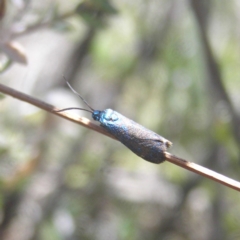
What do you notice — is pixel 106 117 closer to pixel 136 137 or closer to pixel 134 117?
pixel 136 137

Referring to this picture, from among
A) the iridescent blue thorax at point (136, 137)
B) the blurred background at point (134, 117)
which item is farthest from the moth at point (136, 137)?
the blurred background at point (134, 117)

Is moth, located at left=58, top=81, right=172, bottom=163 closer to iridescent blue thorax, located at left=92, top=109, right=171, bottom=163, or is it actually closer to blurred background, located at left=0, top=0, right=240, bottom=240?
iridescent blue thorax, located at left=92, top=109, right=171, bottom=163

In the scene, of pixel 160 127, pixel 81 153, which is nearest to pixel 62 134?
pixel 81 153

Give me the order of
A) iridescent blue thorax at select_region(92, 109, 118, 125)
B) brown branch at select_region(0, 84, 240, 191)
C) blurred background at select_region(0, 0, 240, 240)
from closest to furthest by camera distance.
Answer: brown branch at select_region(0, 84, 240, 191) → iridescent blue thorax at select_region(92, 109, 118, 125) → blurred background at select_region(0, 0, 240, 240)

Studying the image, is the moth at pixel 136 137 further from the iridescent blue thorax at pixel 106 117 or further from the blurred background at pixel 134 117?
the blurred background at pixel 134 117

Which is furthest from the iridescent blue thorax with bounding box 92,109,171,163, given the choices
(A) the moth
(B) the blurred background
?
(B) the blurred background

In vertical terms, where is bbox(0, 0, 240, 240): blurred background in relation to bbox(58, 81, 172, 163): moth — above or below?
below
